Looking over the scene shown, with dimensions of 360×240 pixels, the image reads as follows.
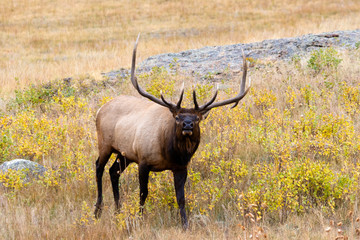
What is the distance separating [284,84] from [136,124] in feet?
17.3

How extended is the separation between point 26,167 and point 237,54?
27.2 feet

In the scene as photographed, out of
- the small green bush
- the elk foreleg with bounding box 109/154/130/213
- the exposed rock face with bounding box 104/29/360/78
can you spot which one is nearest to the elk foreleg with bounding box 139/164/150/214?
the elk foreleg with bounding box 109/154/130/213

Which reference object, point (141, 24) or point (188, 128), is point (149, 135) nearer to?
point (188, 128)

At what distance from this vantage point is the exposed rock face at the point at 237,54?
43.8 ft

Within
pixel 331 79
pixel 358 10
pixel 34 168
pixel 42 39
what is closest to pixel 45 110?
pixel 34 168

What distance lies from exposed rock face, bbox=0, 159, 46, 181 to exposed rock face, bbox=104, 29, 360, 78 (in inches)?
224

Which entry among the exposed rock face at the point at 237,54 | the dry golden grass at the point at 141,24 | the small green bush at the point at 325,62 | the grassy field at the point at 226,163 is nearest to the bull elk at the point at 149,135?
the grassy field at the point at 226,163

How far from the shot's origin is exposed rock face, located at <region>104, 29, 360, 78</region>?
525 inches

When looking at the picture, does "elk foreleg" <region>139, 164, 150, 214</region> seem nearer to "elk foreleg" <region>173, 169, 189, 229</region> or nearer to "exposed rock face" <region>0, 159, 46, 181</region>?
"elk foreleg" <region>173, 169, 189, 229</region>

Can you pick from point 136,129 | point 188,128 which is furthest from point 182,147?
point 136,129

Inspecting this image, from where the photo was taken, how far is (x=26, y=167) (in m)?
7.72

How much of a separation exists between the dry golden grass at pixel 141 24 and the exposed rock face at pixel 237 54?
3888mm

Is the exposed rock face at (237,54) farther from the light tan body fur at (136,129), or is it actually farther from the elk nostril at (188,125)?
the elk nostril at (188,125)

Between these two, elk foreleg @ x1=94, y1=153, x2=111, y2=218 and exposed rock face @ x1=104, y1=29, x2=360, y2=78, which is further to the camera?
exposed rock face @ x1=104, y1=29, x2=360, y2=78
